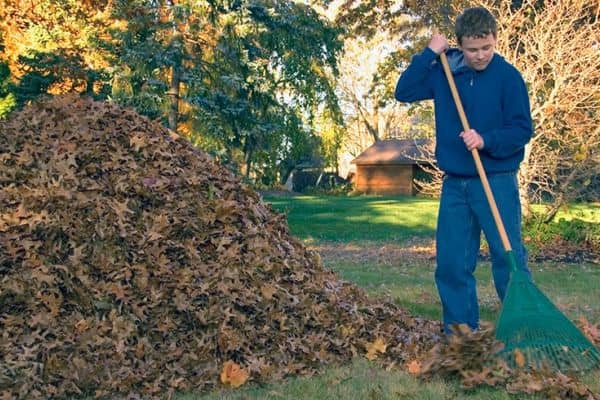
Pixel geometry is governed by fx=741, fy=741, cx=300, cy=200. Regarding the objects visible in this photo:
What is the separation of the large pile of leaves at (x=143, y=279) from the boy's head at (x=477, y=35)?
1.71m

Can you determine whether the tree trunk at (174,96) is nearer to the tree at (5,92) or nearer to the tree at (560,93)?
the tree at (5,92)

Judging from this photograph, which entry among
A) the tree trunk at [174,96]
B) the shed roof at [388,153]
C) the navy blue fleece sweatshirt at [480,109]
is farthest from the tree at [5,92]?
the shed roof at [388,153]

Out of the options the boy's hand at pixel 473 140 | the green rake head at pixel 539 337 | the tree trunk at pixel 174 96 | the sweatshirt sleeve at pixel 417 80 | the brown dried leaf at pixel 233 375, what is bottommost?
the brown dried leaf at pixel 233 375

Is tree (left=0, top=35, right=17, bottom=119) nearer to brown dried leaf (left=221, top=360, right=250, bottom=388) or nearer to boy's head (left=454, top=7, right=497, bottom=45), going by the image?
brown dried leaf (left=221, top=360, right=250, bottom=388)

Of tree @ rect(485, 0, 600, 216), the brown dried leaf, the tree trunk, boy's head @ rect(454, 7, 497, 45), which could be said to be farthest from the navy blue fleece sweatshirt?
the tree trunk

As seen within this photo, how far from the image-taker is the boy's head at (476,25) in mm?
4086

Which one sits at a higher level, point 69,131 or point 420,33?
point 420,33

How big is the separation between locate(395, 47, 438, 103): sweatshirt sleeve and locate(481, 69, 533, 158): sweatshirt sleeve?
18.8 inches

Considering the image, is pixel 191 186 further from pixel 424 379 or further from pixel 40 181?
pixel 424 379

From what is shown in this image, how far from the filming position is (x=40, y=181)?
4488mm

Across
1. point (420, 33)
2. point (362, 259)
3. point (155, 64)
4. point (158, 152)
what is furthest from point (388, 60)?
point (158, 152)

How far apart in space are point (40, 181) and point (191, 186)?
93cm

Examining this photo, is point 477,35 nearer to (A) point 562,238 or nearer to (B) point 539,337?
(B) point 539,337

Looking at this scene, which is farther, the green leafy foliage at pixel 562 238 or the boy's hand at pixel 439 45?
the green leafy foliage at pixel 562 238
